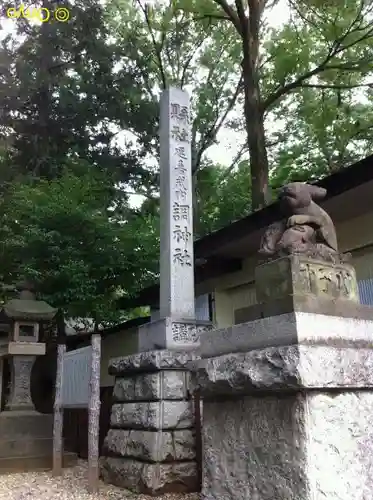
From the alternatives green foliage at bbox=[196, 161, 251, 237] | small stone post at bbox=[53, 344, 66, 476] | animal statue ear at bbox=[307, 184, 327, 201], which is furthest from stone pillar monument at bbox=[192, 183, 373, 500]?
green foliage at bbox=[196, 161, 251, 237]

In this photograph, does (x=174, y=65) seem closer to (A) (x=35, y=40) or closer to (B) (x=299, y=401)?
(A) (x=35, y=40)

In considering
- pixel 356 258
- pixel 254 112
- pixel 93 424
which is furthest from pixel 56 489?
pixel 254 112

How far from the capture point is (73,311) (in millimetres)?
10336

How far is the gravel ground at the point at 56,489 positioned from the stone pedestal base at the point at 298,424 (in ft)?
9.51

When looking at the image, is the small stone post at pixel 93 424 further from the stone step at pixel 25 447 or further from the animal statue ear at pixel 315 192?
the animal statue ear at pixel 315 192

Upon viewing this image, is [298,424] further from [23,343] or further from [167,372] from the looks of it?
[23,343]

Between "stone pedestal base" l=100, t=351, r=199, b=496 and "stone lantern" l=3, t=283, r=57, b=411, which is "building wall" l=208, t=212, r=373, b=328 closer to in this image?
"stone pedestal base" l=100, t=351, r=199, b=496

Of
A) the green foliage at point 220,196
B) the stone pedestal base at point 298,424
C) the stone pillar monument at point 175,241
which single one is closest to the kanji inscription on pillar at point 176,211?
the stone pillar monument at point 175,241

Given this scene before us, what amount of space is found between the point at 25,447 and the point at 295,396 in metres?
→ 6.95

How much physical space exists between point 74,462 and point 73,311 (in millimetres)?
3075

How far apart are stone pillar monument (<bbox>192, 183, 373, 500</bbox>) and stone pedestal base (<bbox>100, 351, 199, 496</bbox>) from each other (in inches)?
97.3

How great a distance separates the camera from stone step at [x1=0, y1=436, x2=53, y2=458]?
8.27m

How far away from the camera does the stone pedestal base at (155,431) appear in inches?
228

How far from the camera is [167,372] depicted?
6156mm
